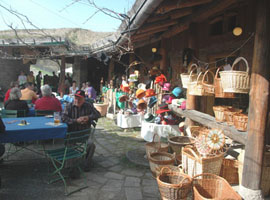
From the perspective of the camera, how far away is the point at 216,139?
9.95 ft

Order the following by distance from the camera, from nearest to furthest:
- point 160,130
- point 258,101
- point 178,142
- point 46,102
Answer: point 258,101, point 178,142, point 46,102, point 160,130

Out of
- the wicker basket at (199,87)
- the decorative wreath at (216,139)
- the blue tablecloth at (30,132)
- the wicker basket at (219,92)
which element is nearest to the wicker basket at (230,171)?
the decorative wreath at (216,139)

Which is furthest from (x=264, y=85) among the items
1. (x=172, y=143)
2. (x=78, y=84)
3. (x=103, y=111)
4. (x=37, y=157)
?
(x=78, y=84)

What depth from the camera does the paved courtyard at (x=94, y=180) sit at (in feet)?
10.4

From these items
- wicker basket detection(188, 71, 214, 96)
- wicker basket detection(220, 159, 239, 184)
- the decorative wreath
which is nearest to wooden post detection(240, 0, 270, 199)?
the decorative wreath

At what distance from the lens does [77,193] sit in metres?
3.22

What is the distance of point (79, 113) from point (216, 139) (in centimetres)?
255

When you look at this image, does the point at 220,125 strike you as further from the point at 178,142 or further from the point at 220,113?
the point at 178,142

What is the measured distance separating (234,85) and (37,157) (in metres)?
4.06

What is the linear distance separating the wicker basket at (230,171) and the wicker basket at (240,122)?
59 cm

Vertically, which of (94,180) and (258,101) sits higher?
(258,101)

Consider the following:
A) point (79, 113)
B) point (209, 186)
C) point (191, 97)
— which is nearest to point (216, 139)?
point (209, 186)

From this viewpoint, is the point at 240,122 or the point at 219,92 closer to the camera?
the point at 240,122

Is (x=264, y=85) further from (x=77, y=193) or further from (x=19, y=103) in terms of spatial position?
(x=19, y=103)
